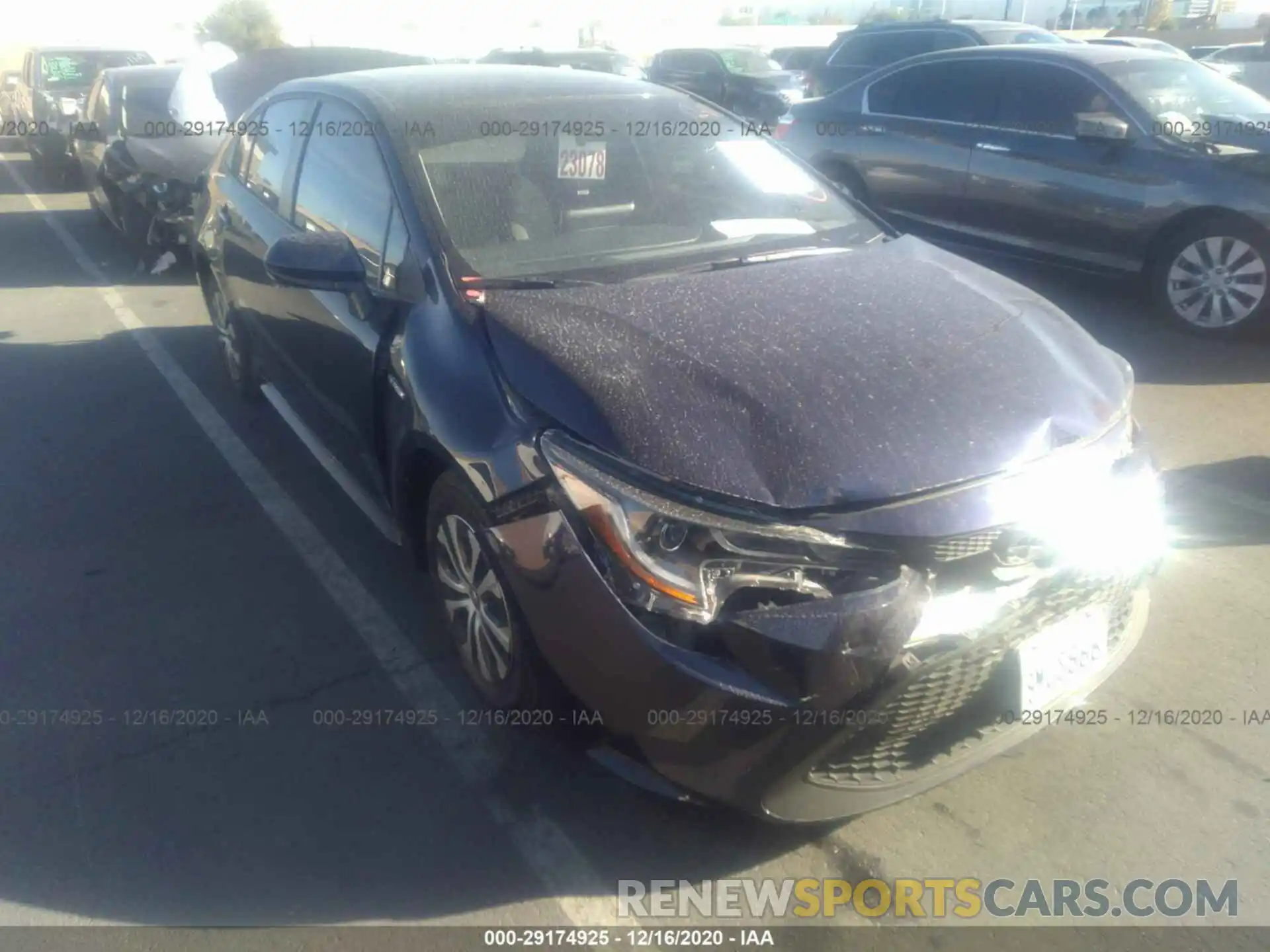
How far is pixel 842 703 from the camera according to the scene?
2332mm

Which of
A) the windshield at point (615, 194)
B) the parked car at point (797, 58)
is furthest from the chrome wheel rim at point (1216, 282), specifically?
the parked car at point (797, 58)

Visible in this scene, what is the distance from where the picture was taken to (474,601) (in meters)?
3.14

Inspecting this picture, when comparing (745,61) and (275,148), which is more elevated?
(275,148)

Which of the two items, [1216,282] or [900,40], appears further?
[900,40]

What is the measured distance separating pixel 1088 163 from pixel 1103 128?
0.75 feet

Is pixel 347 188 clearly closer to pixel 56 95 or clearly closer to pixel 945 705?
pixel 945 705

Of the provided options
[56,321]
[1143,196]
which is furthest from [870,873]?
[56,321]

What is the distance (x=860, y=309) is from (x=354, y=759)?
1.92 m

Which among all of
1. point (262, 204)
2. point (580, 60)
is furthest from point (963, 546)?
point (580, 60)

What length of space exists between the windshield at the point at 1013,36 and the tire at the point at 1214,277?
265 inches

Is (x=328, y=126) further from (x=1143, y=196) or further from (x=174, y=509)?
(x=1143, y=196)

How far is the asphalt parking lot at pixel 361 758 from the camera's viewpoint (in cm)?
272

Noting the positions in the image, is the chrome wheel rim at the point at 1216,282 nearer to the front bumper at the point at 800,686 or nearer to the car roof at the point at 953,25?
the front bumper at the point at 800,686

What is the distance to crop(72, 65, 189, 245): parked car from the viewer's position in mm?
8789
